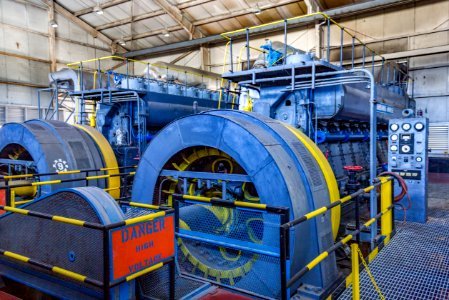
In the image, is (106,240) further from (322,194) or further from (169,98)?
(169,98)

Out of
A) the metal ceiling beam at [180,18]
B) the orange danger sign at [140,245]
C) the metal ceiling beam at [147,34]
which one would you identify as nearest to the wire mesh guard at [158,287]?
the orange danger sign at [140,245]

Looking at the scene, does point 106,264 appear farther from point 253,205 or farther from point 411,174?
point 411,174

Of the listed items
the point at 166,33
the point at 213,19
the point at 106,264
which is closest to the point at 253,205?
the point at 106,264

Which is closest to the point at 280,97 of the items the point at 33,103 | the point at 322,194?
the point at 322,194

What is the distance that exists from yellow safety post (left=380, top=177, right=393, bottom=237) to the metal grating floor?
6.9 inches

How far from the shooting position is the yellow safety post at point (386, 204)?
5.11 metres

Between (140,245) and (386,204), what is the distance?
3.97 m

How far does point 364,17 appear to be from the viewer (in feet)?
50.6

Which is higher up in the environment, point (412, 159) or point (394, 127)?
point (394, 127)

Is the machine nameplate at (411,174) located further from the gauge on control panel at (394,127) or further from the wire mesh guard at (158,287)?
the wire mesh guard at (158,287)

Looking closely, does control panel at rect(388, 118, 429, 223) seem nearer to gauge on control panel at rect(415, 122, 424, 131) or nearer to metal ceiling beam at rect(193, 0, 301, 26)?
gauge on control panel at rect(415, 122, 424, 131)

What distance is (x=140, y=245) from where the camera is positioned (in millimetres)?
2789

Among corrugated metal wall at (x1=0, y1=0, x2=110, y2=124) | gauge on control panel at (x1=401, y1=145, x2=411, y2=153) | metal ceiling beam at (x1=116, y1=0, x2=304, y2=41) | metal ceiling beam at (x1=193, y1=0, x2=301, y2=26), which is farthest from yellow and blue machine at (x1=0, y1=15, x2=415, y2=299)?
corrugated metal wall at (x1=0, y1=0, x2=110, y2=124)

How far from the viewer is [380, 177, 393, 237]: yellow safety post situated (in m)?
5.11
